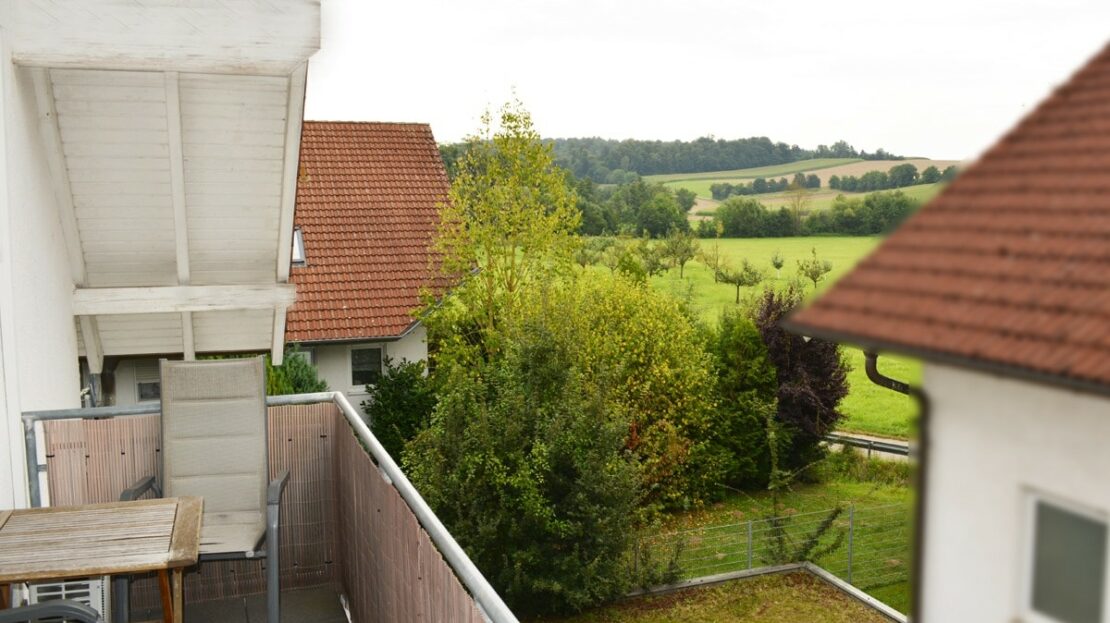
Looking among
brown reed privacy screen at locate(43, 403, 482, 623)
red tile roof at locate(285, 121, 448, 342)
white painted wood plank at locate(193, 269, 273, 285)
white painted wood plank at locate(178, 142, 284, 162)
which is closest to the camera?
brown reed privacy screen at locate(43, 403, 482, 623)

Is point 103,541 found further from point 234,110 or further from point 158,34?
point 234,110

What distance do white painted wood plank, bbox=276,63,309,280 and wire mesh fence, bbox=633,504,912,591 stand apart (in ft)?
24.0

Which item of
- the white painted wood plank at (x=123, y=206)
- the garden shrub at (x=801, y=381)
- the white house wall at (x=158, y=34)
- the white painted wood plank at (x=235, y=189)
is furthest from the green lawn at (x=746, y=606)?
the white house wall at (x=158, y=34)

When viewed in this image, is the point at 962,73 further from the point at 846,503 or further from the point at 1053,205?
the point at 846,503

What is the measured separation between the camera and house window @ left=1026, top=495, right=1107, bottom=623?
2.81 ft

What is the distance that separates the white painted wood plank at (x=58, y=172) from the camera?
5.21 m

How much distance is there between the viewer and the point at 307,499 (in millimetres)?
5992

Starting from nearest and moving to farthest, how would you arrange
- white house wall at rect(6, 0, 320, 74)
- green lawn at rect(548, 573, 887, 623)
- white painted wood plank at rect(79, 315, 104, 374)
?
1. white house wall at rect(6, 0, 320, 74)
2. white painted wood plank at rect(79, 315, 104, 374)
3. green lawn at rect(548, 573, 887, 623)

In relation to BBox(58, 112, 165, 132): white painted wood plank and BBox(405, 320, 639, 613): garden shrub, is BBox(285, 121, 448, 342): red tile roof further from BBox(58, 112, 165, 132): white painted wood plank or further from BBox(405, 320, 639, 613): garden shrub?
BBox(58, 112, 165, 132): white painted wood plank

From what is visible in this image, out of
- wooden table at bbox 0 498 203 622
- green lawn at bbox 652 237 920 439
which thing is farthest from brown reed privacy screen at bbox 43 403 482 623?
green lawn at bbox 652 237 920 439

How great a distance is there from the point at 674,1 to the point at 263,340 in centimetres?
5369

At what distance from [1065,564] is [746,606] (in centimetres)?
1173

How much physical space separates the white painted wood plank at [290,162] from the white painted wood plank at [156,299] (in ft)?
1.05

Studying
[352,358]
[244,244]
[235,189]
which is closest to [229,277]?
[244,244]
